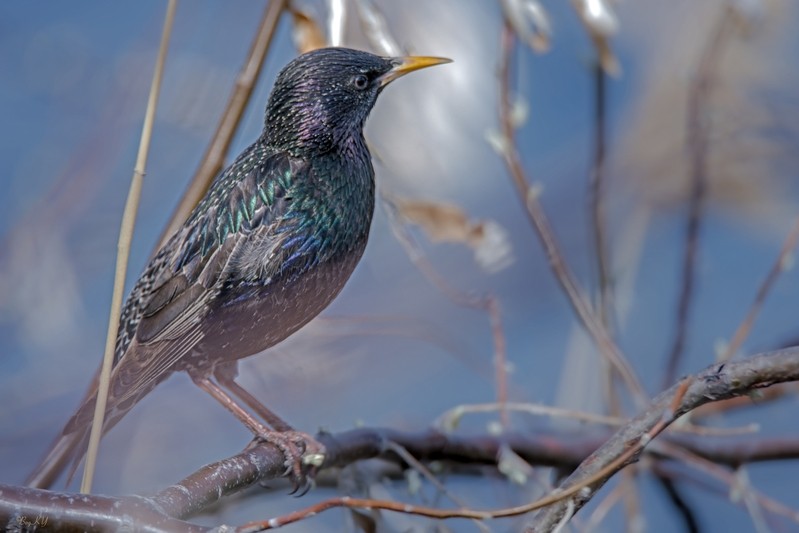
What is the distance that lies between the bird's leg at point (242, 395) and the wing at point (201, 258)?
0.22 meters

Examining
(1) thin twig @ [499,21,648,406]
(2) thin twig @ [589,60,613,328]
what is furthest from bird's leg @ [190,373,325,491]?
(2) thin twig @ [589,60,613,328]

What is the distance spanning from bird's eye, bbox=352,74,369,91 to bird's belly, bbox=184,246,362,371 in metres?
0.40

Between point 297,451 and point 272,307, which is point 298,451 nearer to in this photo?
point 297,451

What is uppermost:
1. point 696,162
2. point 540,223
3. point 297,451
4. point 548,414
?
point 696,162

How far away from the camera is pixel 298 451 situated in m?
2.25

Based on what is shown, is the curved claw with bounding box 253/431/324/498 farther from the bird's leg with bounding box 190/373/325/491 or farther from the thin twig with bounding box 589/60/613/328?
the thin twig with bounding box 589/60/613/328

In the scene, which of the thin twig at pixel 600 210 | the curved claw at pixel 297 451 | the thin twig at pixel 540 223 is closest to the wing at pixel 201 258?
the curved claw at pixel 297 451

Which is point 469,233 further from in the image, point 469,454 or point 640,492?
point 640,492

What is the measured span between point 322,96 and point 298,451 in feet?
2.59

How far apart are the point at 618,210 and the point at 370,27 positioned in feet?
5.85

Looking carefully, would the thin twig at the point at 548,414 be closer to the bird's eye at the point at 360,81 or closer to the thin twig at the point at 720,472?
the thin twig at the point at 720,472

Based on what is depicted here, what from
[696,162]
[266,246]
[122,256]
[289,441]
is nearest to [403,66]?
[266,246]

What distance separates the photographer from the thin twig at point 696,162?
354 cm

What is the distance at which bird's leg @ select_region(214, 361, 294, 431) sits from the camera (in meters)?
2.16
